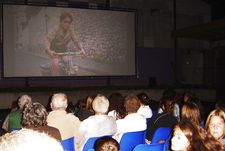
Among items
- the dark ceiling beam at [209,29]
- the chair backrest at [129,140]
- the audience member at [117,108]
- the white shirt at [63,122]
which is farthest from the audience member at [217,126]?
the dark ceiling beam at [209,29]

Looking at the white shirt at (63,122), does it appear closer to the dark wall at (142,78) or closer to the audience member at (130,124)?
the audience member at (130,124)

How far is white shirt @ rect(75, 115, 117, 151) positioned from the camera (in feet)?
11.1

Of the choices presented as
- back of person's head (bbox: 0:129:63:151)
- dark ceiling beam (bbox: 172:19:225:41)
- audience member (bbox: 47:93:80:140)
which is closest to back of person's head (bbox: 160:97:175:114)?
audience member (bbox: 47:93:80:140)

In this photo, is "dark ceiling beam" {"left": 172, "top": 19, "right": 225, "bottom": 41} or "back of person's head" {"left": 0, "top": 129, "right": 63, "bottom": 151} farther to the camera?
"dark ceiling beam" {"left": 172, "top": 19, "right": 225, "bottom": 41}

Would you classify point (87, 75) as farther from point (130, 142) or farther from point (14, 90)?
point (130, 142)

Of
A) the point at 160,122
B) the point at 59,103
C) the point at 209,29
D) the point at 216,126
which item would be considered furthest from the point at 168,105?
the point at 209,29

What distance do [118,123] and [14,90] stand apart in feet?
22.4

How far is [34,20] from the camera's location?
10.3 m

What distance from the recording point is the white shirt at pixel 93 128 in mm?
3381

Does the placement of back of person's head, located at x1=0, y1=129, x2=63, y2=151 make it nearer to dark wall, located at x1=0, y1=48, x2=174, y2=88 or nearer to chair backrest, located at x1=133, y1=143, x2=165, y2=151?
chair backrest, located at x1=133, y1=143, x2=165, y2=151

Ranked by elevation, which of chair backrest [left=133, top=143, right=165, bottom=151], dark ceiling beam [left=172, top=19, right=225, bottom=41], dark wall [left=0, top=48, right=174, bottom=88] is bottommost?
chair backrest [left=133, top=143, right=165, bottom=151]

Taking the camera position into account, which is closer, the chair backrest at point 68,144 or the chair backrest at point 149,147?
the chair backrest at point 149,147

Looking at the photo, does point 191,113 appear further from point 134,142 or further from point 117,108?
point 117,108


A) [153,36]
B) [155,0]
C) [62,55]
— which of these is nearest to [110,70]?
[62,55]
